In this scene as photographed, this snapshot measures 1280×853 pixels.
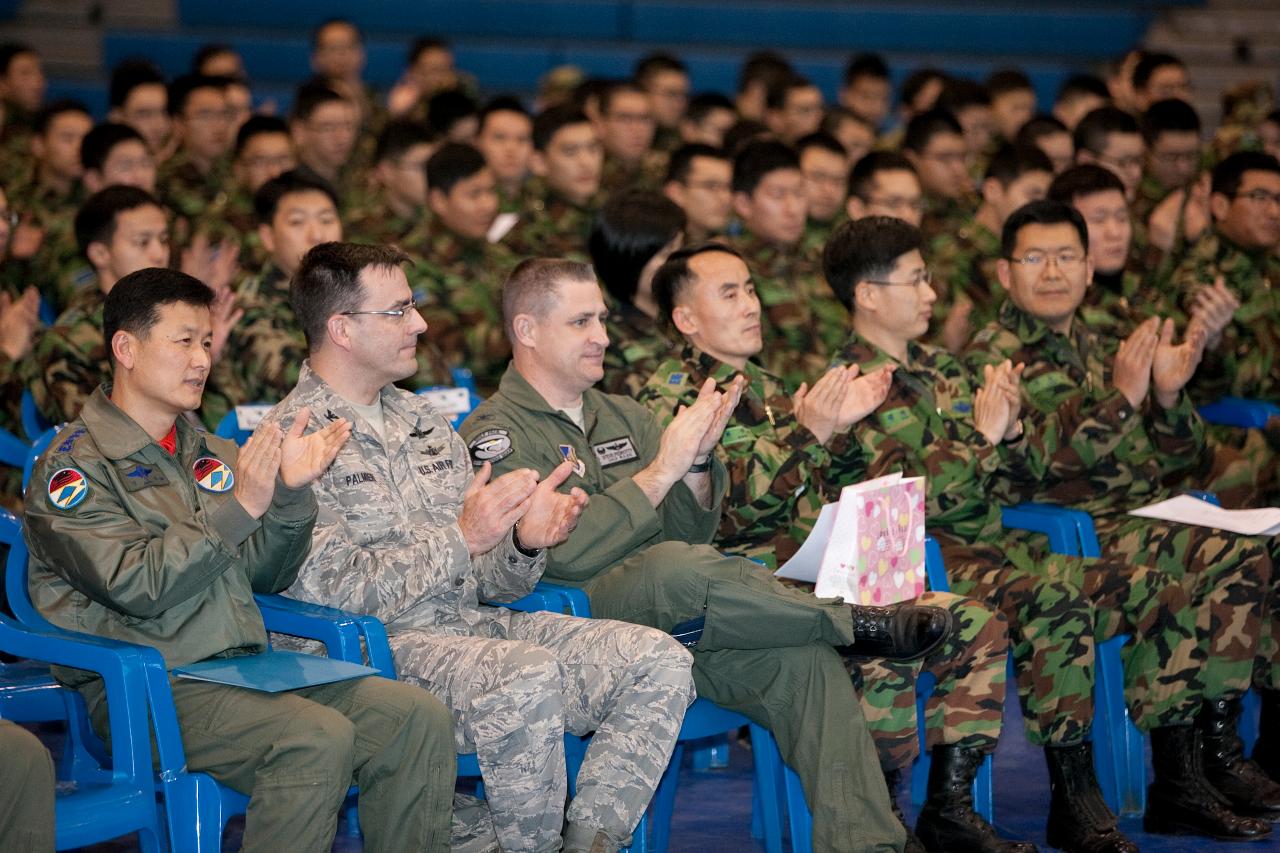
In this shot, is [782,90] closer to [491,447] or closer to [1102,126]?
[1102,126]

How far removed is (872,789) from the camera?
3268mm

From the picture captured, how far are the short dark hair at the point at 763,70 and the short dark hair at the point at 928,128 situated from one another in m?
1.61

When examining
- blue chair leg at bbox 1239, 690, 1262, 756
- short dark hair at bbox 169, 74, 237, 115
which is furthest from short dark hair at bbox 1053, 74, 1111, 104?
blue chair leg at bbox 1239, 690, 1262, 756

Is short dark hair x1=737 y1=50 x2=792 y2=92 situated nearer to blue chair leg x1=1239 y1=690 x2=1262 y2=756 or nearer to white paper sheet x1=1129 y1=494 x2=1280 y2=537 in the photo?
white paper sheet x1=1129 y1=494 x2=1280 y2=537

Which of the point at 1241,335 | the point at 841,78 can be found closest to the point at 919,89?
the point at 841,78

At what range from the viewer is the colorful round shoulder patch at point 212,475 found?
311 centimetres

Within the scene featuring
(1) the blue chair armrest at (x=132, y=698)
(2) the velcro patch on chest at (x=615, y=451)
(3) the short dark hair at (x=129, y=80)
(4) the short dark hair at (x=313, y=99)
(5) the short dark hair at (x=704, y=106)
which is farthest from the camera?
(5) the short dark hair at (x=704, y=106)

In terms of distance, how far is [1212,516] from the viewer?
4117 mm

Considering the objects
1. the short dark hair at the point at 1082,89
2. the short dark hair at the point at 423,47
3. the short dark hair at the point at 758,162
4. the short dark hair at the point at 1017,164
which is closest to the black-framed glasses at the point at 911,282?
the short dark hair at the point at 758,162

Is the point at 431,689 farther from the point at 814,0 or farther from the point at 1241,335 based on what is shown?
the point at 814,0

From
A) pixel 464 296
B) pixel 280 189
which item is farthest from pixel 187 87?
pixel 280 189

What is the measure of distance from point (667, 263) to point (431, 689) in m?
1.48

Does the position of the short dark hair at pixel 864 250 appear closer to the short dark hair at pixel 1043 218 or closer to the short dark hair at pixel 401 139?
the short dark hair at pixel 1043 218

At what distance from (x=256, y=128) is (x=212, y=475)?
3.75 m
